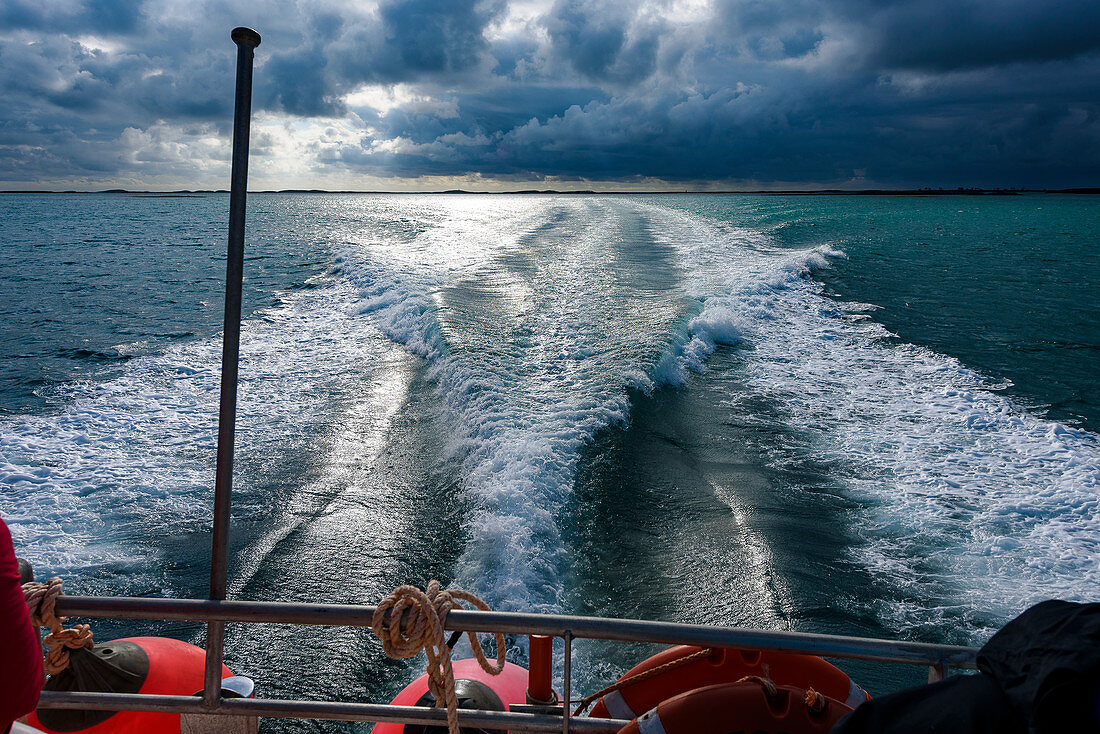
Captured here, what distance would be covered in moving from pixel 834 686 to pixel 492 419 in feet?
15.0

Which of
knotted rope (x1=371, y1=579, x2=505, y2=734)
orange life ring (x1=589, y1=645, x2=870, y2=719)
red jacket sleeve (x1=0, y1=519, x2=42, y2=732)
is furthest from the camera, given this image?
orange life ring (x1=589, y1=645, x2=870, y2=719)

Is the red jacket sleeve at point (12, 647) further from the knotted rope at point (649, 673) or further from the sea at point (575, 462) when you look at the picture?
the sea at point (575, 462)

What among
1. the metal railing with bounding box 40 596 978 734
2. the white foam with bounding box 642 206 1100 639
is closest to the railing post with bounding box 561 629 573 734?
the metal railing with bounding box 40 596 978 734

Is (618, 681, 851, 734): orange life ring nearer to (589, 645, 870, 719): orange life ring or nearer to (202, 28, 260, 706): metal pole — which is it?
(589, 645, 870, 719): orange life ring

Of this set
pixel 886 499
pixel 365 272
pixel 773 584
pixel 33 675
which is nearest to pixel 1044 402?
pixel 886 499

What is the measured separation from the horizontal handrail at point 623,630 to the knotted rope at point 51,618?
9.4 inches

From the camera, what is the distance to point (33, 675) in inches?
46.9

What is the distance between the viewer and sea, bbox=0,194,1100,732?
406 centimetres

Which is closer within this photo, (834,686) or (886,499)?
(834,686)

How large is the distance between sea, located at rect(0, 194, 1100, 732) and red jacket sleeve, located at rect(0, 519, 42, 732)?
2.45m

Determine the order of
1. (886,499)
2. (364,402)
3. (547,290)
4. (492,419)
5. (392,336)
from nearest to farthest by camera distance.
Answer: (886,499), (492,419), (364,402), (392,336), (547,290)

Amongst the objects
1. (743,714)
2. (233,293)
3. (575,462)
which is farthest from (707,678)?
(575,462)

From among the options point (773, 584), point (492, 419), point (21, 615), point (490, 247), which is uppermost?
point (490, 247)

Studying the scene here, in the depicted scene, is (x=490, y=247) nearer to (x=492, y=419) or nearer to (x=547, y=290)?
(x=547, y=290)
